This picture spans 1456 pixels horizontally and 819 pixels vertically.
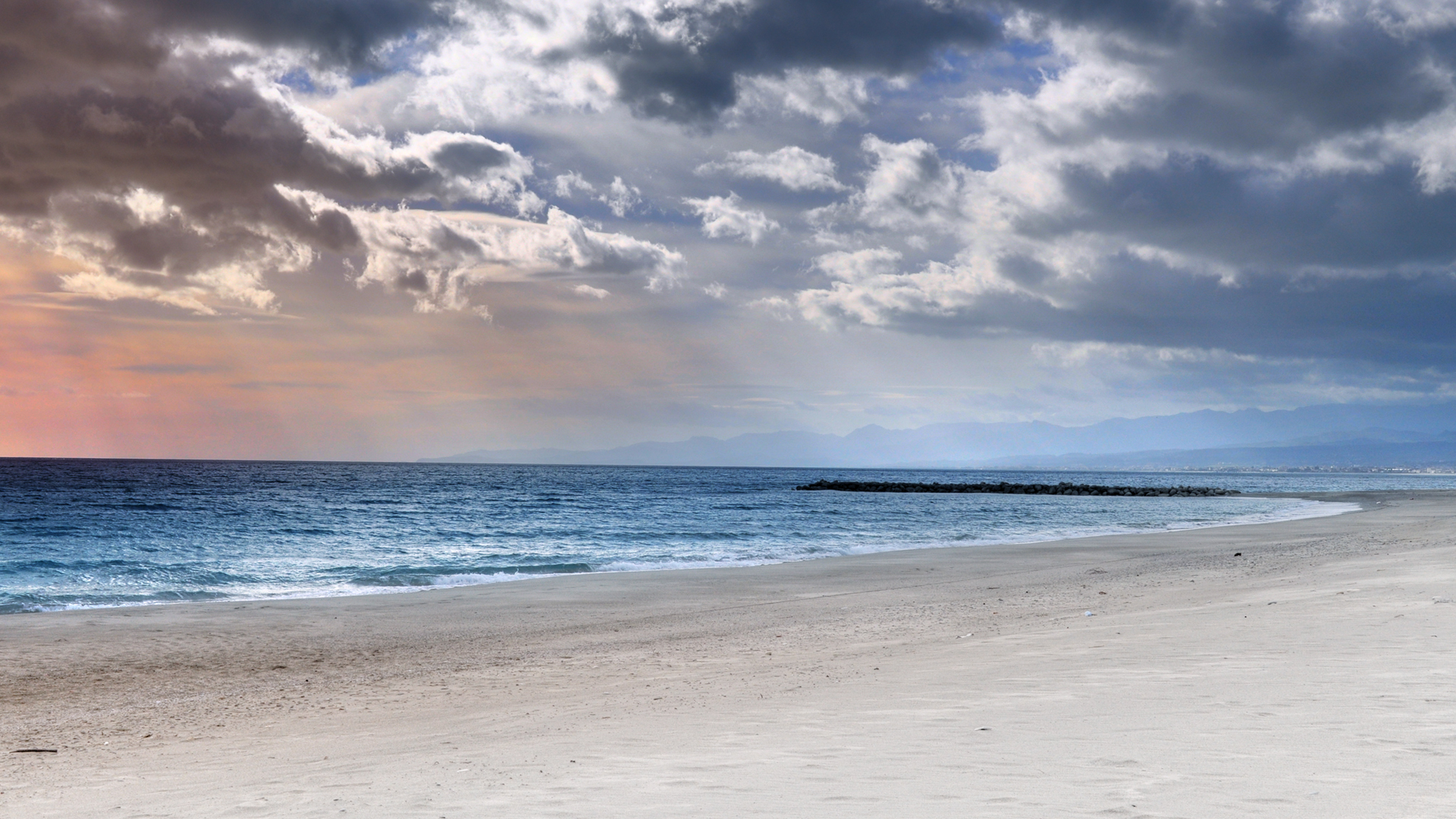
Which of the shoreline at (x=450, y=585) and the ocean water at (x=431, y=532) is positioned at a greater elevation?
the shoreline at (x=450, y=585)

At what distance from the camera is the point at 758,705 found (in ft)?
31.0

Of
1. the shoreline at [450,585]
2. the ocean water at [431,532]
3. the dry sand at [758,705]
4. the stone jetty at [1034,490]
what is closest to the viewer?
the dry sand at [758,705]

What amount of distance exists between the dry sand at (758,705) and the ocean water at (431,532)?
252 inches

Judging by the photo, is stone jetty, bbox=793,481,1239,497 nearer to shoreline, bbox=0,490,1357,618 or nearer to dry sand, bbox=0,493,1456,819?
shoreline, bbox=0,490,1357,618

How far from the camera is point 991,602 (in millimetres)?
18172

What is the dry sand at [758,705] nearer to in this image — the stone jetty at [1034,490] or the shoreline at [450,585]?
the shoreline at [450,585]

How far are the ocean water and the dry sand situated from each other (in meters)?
6.39

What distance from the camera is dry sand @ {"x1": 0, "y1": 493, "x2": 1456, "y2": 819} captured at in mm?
6242

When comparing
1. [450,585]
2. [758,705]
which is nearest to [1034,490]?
[450,585]

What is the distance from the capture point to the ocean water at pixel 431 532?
2514cm

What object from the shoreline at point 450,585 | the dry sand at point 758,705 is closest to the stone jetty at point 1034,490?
the shoreline at point 450,585

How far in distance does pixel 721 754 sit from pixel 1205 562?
23113mm

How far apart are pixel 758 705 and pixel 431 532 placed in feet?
118

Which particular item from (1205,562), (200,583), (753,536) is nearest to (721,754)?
(200,583)
